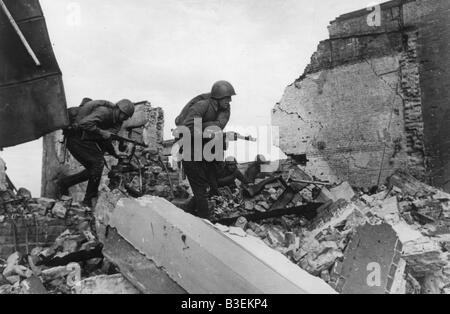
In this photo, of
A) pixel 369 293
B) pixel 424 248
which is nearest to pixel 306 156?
pixel 424 248

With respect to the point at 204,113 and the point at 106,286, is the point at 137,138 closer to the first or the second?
the point at 204,113

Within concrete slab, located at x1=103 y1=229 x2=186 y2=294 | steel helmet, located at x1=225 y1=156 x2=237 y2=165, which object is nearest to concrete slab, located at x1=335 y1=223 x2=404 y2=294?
concrete slab, located at x1=103 y1=229 x2=186 y2=294

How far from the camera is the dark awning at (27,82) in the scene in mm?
5102

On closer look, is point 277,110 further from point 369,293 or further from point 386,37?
point 369,293

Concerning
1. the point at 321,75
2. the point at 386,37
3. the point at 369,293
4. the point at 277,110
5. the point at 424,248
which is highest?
the point at 386,37

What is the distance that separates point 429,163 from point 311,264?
3785 millimetres

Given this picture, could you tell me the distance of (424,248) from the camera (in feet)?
12.1

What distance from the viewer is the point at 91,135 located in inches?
209

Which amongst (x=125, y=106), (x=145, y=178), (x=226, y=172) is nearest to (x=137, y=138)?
(x=145, y=178)

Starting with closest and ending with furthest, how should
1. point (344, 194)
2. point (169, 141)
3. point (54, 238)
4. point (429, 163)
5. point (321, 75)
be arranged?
1. point (54, 238)
2. point (344, 194)
3. point (429, 163)
4. point (321, 75)
5. point (169, 141)

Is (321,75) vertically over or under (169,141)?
over

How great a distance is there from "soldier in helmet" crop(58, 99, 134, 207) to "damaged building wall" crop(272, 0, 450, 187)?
3.66 meters

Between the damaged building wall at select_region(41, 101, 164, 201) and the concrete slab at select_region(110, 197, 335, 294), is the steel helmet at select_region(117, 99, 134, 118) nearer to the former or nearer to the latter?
the concrete slab at select_region(110, 197, 335, 294)
